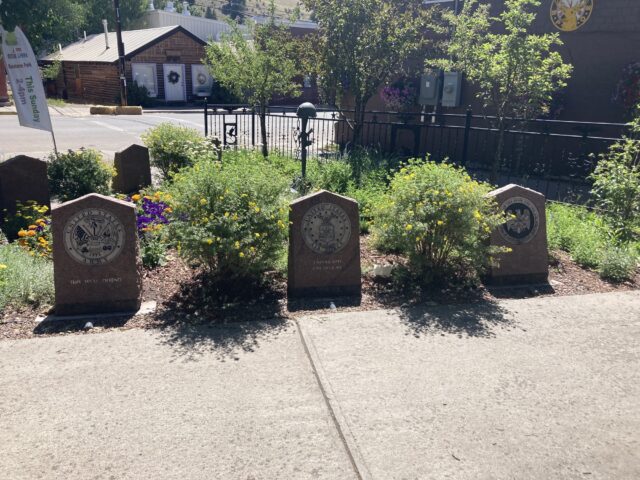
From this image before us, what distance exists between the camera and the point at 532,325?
5148mm

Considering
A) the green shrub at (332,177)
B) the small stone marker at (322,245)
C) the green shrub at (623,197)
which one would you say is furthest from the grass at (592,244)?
the green shrub at (332,177)

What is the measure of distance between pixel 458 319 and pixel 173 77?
35634 mm

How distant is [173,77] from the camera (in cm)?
3738

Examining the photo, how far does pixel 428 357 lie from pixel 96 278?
2912mm

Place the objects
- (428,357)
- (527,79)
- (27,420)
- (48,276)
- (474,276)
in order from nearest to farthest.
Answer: (27,420), (428,357), (48,276), (474,276), (527,79)

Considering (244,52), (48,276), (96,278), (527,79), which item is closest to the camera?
(96,278)

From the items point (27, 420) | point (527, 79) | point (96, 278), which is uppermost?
point (527, 79)

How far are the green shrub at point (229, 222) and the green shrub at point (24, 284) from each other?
1.27m

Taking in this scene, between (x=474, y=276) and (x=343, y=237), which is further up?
(x=343, y=237)

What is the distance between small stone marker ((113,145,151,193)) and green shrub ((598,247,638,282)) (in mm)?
7109

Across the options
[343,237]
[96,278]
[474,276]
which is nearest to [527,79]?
[474,276]

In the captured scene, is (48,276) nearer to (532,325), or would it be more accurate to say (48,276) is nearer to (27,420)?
(27,420)

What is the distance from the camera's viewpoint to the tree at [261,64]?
1230 centimetres

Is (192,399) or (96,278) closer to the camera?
(192,399)
